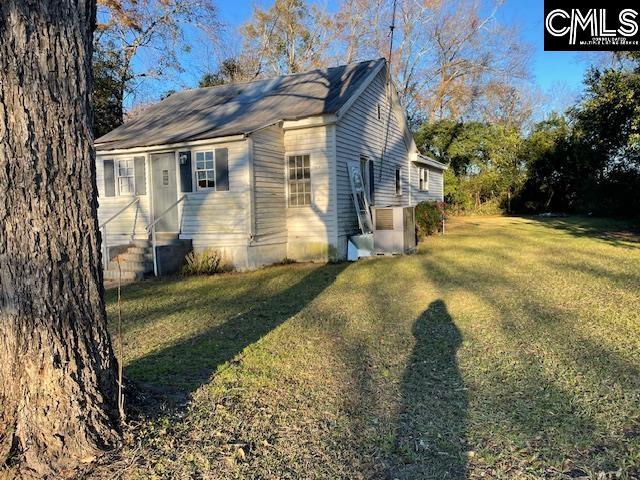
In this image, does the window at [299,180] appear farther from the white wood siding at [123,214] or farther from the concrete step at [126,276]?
the concrete step at [126,276]

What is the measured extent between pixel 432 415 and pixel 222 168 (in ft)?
29.5

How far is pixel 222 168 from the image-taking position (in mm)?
11047

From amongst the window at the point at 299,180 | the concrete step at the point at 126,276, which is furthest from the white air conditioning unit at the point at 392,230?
the concrete step at the point at 126,276

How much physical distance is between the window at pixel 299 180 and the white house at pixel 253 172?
27 mm

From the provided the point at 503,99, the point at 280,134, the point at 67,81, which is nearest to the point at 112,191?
the point at 280,134

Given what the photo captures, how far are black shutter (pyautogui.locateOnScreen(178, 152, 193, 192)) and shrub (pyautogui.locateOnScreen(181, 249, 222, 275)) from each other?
70.3 inches

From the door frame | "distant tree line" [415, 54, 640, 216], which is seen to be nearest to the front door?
the door frame

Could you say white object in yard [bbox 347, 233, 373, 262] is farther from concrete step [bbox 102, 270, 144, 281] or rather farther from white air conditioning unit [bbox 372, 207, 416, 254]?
concrete step [bbox 102, 270, 144, 281]

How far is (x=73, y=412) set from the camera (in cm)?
257

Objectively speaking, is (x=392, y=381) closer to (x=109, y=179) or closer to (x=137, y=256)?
(x=137, y=256)

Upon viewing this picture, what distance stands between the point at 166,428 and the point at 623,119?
14.9 m

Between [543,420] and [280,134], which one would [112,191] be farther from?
[543,420]

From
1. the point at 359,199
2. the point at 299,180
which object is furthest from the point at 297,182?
the point at 359,199

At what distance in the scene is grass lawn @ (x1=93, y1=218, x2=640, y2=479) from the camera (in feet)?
8.75
